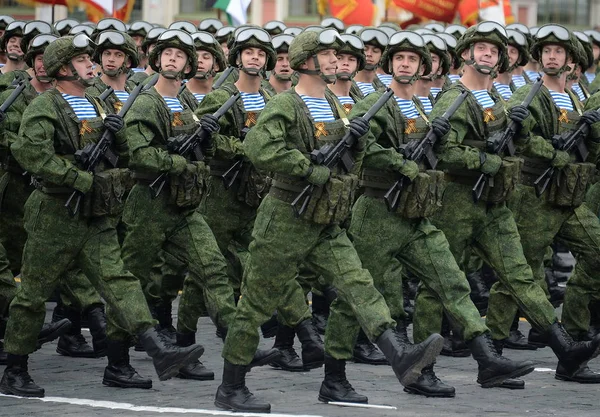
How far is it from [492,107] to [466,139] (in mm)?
296

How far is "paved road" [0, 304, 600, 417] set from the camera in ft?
31.7

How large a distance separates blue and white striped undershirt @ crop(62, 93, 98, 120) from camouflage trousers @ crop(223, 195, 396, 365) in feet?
4.03

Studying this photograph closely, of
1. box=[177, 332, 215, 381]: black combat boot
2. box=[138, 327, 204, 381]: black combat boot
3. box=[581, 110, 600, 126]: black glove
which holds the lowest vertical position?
box=[177, 332, 215, 381]: black combat boot

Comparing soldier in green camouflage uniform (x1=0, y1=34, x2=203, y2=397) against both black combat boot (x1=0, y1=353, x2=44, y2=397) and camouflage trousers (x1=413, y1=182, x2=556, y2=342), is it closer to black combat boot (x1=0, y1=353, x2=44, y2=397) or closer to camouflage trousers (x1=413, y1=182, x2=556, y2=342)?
black combat boot (x1=0, y1=353, x2=44, y2=397)

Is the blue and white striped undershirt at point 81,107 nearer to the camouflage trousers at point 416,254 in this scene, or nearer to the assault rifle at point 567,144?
the camouflage trousers at point 416,254

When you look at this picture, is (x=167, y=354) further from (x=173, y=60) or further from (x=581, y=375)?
(x=581, y=375)

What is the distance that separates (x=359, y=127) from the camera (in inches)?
382

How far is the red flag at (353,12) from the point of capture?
22.0 meters

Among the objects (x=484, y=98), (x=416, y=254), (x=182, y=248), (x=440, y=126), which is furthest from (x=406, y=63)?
(x=182, y=248)

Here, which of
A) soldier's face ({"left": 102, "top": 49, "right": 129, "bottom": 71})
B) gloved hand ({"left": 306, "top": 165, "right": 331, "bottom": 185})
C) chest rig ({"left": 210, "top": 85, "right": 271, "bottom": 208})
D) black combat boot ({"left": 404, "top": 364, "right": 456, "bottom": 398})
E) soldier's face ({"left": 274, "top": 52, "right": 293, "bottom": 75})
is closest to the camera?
gloved hand ({"left": 306, "top": 165, "right": 331, "bottom": 185})

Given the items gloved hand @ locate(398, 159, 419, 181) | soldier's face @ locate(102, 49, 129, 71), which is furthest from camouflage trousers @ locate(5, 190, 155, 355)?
soldier's face @ locate(102, 49, 129, 71)

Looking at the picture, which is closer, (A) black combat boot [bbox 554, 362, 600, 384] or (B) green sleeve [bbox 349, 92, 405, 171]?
(B) green sleeve [bbox 349, 92, 405, 171]

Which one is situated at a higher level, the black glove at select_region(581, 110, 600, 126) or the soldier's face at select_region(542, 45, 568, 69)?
the soldier's face at select_region(542, 45, 568, 69)

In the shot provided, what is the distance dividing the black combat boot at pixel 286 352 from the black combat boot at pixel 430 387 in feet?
3.93
